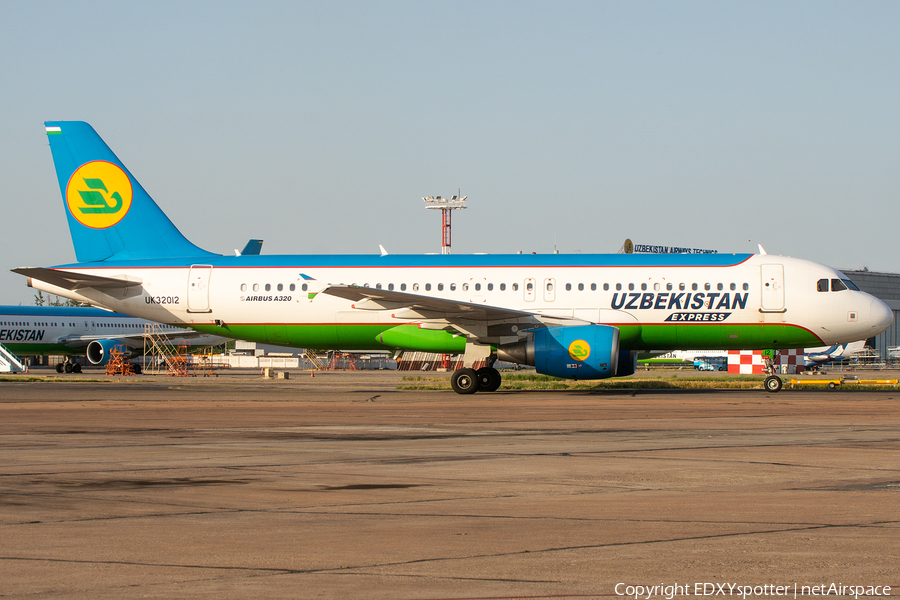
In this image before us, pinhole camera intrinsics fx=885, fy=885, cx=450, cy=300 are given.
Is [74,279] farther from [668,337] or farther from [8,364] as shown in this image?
[8,364]

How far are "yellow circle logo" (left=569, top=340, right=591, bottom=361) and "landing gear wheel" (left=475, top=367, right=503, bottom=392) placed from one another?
9.59 ft

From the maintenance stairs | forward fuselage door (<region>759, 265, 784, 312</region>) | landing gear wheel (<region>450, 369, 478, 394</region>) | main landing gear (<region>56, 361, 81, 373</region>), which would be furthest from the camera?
main landing gear (<region>56, 361, 81, 373</region>)

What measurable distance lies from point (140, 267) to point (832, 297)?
20832 mm

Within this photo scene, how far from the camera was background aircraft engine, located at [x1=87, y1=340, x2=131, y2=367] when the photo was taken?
5722 centimetres

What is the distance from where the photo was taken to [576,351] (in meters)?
23.8

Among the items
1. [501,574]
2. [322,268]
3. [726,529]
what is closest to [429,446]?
[726,529]

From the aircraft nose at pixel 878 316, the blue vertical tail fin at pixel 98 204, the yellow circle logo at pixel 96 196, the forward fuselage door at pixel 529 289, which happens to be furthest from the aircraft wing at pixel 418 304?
the aircraft nose at pixel 878 316

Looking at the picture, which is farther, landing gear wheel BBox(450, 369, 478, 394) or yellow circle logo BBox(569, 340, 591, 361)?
landing gear wheel BBox(450, 369, 478, 394)

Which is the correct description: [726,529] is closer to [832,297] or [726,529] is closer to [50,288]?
[832,297]

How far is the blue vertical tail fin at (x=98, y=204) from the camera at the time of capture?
92.4 ft

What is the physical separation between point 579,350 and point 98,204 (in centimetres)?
1599

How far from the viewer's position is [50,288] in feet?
90.7

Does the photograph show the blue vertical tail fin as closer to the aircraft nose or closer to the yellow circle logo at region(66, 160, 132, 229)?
the yellow circle logo at region(66, 160, 132, 229)

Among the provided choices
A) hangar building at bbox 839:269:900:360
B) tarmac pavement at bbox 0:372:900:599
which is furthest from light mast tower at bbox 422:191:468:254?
tarmac pavement at bbox 0:372:900:599
